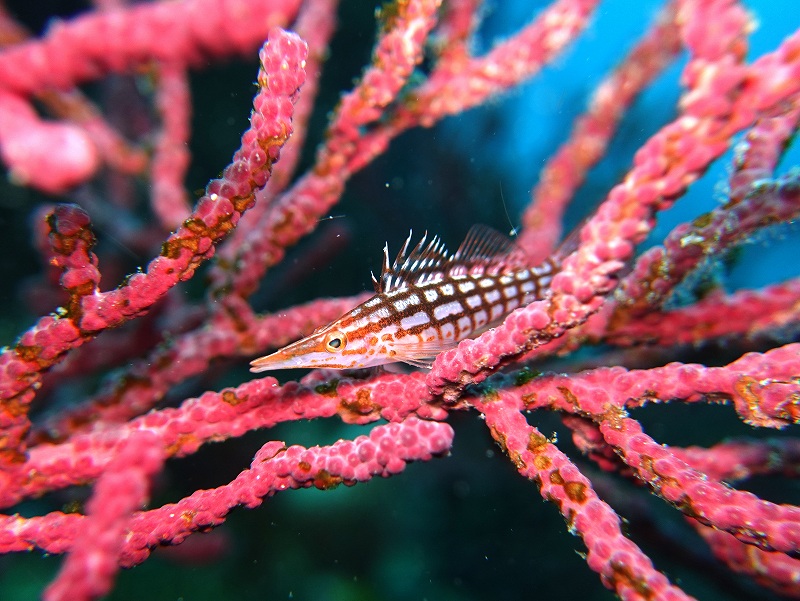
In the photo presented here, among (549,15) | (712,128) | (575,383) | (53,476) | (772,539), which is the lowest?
(772,539)

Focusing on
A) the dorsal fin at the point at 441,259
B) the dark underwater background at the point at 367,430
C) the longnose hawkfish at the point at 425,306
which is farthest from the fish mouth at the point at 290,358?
the dark underwater background at the point at 367,430

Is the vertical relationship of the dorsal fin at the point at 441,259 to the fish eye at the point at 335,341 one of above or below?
above

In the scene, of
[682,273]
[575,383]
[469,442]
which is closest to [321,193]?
[575,383]

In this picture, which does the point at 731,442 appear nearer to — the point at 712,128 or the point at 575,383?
the point at 575,383

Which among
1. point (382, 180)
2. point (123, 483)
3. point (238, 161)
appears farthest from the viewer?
point (382, 180)

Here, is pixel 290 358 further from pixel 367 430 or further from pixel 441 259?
pixel 367 430

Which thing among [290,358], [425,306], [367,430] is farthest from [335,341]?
[367,430]

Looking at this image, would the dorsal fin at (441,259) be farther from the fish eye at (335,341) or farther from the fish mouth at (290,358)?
the fish mouth at (290,358)

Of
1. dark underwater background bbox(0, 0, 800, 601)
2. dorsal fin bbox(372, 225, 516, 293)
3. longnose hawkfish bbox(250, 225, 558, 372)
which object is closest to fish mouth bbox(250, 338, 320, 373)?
longnose hawkfish bbox(250, 225, 558, 372)
